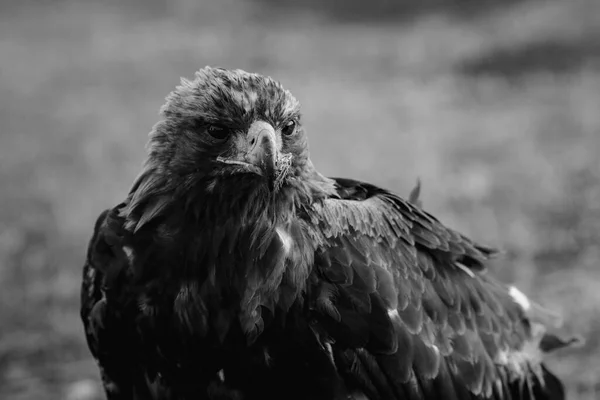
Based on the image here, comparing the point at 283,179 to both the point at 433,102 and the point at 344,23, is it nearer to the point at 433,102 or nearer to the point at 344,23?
the point at 433,102

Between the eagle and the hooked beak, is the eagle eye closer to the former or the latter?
the eagle

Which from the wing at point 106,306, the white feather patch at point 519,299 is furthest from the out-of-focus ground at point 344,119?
the wing at point 106,306

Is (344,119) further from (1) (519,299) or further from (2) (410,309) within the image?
(2) (410,309)

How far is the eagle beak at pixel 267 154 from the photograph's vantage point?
280cm

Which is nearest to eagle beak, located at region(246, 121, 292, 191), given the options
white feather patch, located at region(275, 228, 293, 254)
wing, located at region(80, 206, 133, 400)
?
white feather patch, located at region(275, 228, 293, 254)

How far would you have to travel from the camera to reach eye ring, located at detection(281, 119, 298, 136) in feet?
10.00

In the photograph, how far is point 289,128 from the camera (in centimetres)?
306

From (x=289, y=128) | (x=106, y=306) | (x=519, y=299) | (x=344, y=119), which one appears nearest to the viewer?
(x=289, y=128)

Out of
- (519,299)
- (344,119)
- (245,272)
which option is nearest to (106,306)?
(245,272)

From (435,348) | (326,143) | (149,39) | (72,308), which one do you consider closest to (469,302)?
(435,348)

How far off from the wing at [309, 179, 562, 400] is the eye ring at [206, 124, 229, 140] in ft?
1.53

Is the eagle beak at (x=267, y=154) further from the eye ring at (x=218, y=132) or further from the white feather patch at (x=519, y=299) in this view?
the white feather patch at (x=519, y=299)

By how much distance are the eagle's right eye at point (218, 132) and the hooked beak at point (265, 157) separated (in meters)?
0.08

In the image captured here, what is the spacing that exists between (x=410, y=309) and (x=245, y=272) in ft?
2.44
